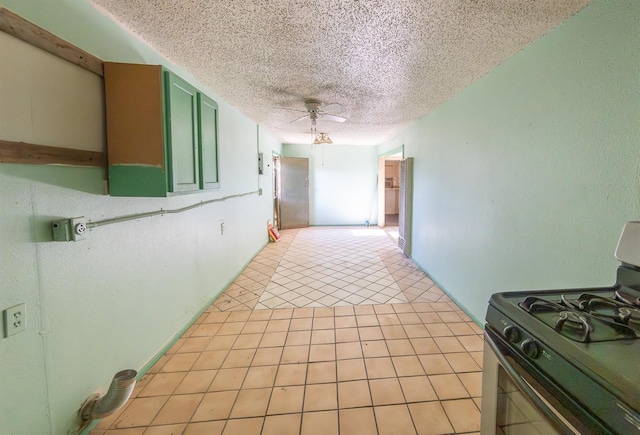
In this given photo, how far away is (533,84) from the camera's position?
1735mm

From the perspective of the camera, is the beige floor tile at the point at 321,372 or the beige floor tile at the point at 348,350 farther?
the beige floor tile at the point at 348,350

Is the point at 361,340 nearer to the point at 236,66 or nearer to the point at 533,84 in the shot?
the point at 533,84

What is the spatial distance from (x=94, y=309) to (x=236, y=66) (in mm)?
1963

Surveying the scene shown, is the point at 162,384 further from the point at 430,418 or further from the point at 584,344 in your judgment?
the point at 584,344

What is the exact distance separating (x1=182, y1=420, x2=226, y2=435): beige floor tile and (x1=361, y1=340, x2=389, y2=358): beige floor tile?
40.5 inches

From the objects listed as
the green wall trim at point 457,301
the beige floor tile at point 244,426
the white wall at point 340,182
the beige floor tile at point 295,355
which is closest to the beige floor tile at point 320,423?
the beige floor tile at point 244,426

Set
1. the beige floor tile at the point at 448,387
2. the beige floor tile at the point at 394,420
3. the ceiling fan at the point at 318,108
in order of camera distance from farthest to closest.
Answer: the ceiling fan at the point at 318,108
the beige floor tile at the point at 448,387
the beige floor tile at the point at 394,420

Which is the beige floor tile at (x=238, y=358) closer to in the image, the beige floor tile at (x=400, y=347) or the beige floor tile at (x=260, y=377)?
the beige floor tile at (x=260, y=377)

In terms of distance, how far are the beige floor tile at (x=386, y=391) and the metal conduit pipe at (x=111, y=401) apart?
1310mm

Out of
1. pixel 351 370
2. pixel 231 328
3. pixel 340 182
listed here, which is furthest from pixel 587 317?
pixel 340 182

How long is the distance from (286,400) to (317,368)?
32 cm

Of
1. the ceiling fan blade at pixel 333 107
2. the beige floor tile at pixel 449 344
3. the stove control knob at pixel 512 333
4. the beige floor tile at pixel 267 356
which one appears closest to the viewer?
the stove control knob at pixel 512 333

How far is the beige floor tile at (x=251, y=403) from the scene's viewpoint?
1483mm

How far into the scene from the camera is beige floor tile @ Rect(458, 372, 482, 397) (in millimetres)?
1604
